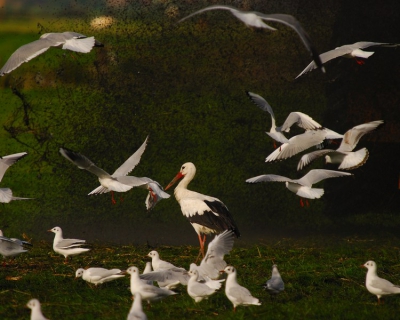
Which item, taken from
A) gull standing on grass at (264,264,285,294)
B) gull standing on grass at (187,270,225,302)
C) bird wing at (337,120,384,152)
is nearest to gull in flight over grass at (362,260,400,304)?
gull standing on grass at (264,264,285,294)

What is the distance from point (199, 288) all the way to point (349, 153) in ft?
8.88

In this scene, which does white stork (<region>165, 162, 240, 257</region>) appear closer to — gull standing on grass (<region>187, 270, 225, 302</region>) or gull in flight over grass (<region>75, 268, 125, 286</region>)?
gull in flight over grass (<region>75, 268, 125, 286</region>)

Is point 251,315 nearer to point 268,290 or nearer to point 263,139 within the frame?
point 268,290

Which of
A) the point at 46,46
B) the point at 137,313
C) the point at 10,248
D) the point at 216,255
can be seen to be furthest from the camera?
the point at 46,46

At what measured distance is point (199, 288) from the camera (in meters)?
5.93

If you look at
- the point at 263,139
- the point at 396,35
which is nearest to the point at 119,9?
the point at 263,139

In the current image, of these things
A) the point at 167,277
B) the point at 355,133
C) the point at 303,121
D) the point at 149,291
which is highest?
the point at 303,121

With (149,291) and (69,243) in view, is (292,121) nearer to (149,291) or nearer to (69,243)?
(69,243)

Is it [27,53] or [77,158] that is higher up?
[27,53]

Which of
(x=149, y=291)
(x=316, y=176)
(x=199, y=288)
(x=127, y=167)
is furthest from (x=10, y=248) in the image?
(x=316, y=176)

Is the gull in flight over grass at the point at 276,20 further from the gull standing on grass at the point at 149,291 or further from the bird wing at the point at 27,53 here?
the gull standing on grass at the point at 149,291

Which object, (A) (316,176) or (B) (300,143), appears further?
(A) (316,176)

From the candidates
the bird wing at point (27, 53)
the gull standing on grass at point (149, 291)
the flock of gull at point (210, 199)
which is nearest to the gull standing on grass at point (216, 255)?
the flock of gull at point (210, 199)

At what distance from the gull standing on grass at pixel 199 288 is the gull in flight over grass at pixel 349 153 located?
2067 mm
